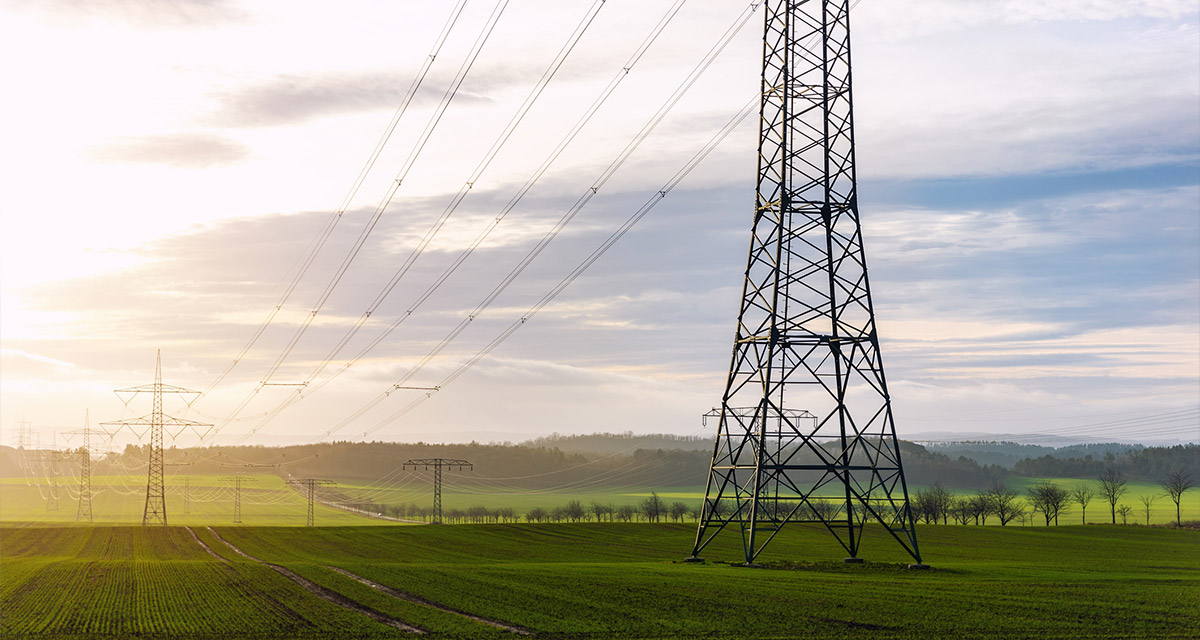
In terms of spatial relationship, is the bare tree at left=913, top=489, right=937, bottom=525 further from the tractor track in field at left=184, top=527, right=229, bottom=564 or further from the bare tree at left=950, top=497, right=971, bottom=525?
the tractor track in field at left=184, top=527, right=229, bottom=564

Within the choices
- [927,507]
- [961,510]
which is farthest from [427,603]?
[961,510]

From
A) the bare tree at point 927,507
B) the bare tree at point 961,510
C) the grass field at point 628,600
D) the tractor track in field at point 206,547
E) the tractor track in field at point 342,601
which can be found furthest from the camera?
the bare tree at point 961,510

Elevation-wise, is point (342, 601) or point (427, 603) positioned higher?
point (427, 603)

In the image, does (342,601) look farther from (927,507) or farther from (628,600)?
(927,507)

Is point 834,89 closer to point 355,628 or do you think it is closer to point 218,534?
point 355,628

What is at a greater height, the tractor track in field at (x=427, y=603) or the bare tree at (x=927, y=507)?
the tractor track in field at (x=427, y=603)

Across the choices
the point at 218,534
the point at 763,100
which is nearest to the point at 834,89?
the point at 763,100

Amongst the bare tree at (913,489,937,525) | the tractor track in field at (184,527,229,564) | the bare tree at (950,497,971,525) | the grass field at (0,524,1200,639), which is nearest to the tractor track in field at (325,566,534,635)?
the grass field at (0,524,1200,639)

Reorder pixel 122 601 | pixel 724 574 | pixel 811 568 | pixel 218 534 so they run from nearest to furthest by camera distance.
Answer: pixel 122 601 < pixel 724 574 < pixel 811 568 < pixel 218 534

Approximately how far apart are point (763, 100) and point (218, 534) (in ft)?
259

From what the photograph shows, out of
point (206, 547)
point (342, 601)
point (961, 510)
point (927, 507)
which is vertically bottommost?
point (961, 510)

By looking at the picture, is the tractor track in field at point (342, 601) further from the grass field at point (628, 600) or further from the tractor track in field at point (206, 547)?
the tractor track in field at point (206, 547)

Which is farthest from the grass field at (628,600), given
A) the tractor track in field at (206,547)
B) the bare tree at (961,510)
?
the bare tree at (961,510)

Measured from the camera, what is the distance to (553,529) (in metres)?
109
